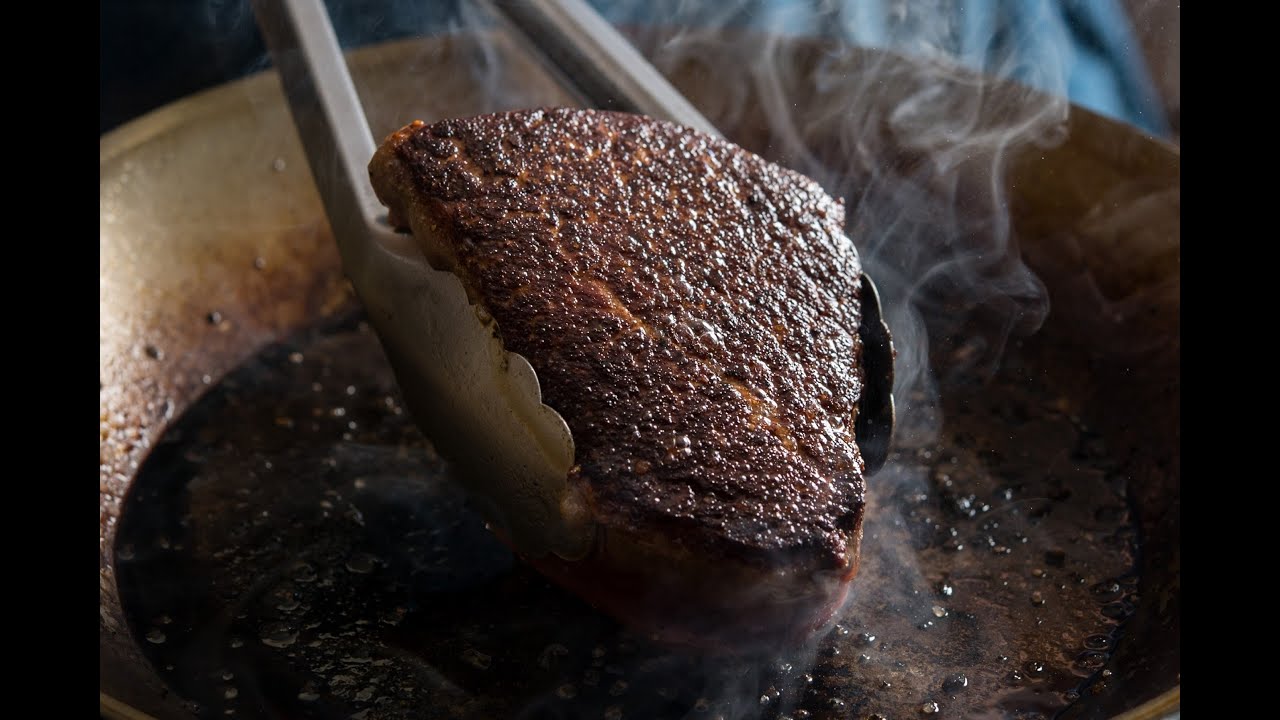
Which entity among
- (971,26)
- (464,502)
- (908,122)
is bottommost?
(464,502)

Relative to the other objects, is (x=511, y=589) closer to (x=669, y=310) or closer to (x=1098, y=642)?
(x=669, y=310)

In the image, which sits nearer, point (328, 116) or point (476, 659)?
point (476, 659)

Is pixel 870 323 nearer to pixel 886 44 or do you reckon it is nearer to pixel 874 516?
pixel 874 516

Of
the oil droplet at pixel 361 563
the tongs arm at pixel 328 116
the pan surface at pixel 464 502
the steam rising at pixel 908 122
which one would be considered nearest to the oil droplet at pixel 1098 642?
the pan surface at pixel 464 502

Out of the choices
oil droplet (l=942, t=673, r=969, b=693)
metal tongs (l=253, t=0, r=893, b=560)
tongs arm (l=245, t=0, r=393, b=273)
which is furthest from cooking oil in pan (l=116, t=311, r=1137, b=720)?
tongs arm (l=245, t=0, r=393, b=273)

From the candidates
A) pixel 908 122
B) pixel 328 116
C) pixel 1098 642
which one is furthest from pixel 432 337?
pixel 908 122

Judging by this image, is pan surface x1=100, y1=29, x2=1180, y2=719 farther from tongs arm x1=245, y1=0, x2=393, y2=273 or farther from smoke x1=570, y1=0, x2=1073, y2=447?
tongs arm x1=245, y1=0, x2=393, y2=273
